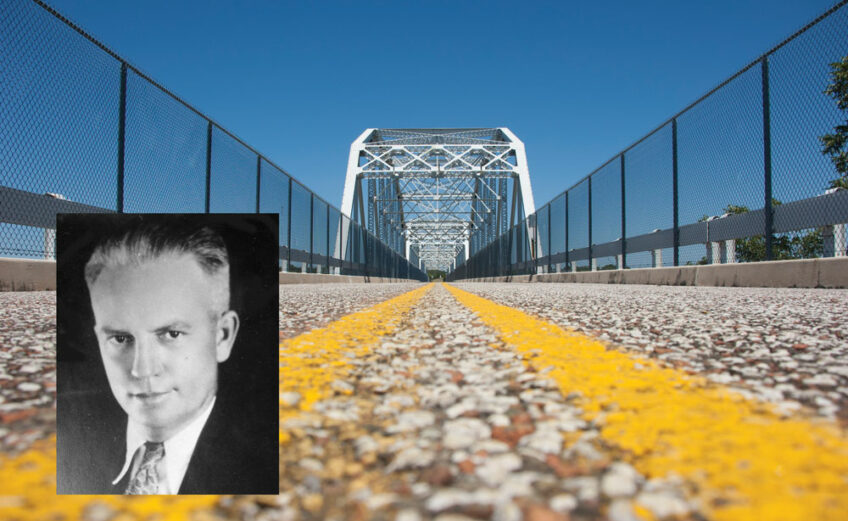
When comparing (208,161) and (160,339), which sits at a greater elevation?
(208,161)

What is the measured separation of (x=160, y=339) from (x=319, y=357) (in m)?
0.99

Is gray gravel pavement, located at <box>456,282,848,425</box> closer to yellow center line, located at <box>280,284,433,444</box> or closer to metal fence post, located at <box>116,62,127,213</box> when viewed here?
yellow center line, located at <box>280,284,433,444</box>

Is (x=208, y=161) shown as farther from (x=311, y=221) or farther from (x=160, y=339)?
(x=160, y=339)

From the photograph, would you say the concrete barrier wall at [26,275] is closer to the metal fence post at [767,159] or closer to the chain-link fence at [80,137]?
the chain-link fence at [80,137]

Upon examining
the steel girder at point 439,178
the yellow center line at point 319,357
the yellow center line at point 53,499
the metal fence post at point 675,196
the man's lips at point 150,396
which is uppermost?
the steel girder at point 439,178

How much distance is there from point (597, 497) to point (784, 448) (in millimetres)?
376

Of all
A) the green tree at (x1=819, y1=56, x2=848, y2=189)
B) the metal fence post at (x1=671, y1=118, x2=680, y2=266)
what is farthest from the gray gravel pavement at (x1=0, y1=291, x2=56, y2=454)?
the metal fence post at (x1=671, y1=118, x2=680, y2=266)

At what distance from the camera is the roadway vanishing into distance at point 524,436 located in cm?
66

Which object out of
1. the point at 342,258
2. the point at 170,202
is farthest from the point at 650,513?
the point at 342,258

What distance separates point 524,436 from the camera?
0.91 meters

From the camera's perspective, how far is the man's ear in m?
0.69

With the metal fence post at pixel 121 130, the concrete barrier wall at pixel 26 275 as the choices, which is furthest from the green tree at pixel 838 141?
the concrete barrier wall at pixel 26 275

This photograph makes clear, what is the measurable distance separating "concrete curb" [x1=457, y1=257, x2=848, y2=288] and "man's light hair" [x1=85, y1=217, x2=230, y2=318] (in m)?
6.74

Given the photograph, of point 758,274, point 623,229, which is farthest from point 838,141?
point 623,229
